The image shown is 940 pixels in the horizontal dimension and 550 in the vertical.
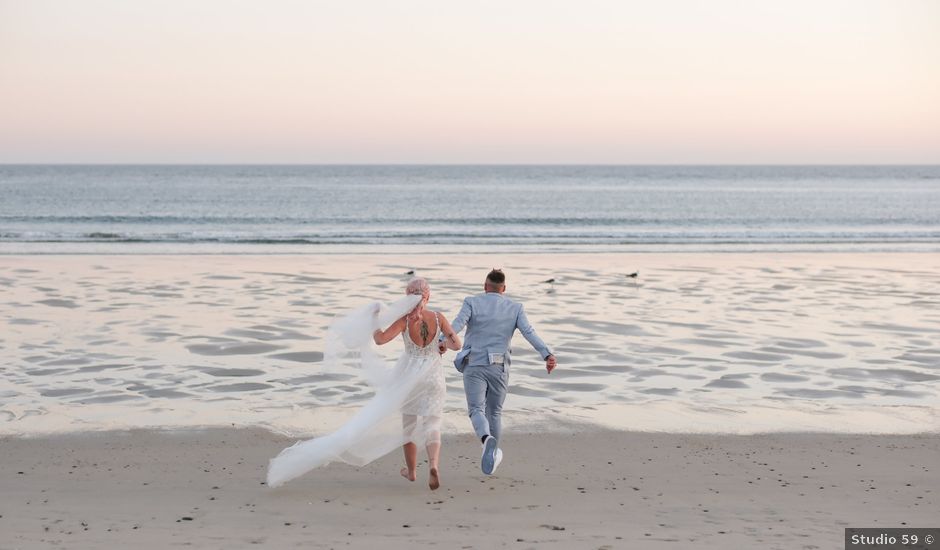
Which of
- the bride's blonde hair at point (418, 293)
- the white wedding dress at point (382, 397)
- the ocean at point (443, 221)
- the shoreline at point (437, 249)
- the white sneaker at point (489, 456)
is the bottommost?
the ocean at point (443, 221)

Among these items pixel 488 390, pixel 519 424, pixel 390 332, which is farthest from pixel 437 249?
pixel 390 332

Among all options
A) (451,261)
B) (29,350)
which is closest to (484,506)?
(29,350)

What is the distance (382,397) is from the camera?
817 cm

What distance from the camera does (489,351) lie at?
27.3ft

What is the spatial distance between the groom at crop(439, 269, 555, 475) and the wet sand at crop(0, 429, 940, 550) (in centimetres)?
64

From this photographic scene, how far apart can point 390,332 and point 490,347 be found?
837 mm

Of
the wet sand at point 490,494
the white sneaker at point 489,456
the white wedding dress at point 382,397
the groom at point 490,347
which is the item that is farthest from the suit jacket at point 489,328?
the wet sand at point 490,494

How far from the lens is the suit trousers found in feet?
27.3

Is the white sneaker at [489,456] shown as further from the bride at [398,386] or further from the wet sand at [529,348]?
the wet sand at [529,348]

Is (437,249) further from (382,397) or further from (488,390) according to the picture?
(382,397)

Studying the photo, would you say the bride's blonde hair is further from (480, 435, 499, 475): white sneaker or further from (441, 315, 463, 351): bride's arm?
(480, 435, 499, 475): white sneaker

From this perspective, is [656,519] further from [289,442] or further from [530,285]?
[530,285]

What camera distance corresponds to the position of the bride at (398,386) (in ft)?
26.3

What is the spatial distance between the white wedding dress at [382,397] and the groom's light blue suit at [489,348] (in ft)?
0.87
